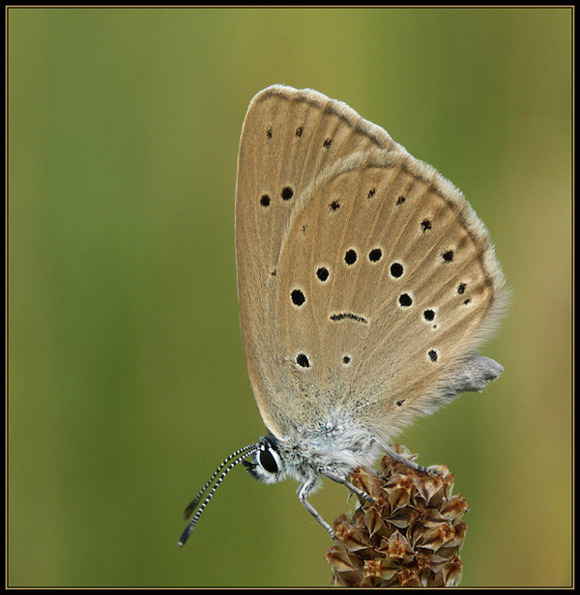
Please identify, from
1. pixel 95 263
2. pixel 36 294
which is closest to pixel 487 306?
pixel 95 263

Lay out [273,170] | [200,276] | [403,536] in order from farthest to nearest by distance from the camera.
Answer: [200,276] → [273,170] → [403,536]

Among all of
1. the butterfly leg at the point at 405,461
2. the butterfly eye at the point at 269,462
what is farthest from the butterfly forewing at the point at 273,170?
the butterfly leg at the point at 405,461

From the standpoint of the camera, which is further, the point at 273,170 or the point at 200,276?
the point at 200,276

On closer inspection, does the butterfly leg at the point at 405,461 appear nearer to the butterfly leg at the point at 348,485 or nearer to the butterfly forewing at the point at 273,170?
the butterfly leg at the point at 348,485

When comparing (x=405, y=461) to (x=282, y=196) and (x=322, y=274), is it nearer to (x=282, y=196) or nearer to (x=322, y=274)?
(x=322, y=274)

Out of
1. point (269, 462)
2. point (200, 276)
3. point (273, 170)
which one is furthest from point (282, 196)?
point (200, 276)
